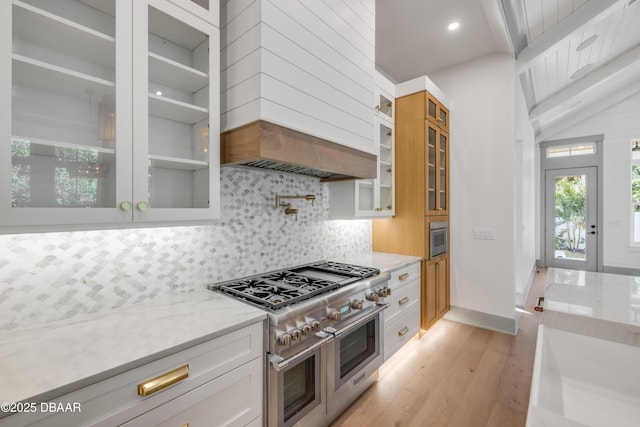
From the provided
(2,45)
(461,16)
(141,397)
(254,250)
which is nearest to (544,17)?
(461,16)

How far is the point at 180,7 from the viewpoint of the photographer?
1.37 metres

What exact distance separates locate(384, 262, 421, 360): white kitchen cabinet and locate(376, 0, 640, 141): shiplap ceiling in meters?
2.33

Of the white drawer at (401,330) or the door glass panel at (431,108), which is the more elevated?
the door glass panel at (431,108)

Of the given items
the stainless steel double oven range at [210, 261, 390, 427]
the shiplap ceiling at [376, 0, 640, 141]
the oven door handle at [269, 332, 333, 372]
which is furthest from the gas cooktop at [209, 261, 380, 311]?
the shiplap ceiling at [376, 0, 640, 141]

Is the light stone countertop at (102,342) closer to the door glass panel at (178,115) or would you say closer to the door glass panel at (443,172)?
the door glass panel at (178,115)

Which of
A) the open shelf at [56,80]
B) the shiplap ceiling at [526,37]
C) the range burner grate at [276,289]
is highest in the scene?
the shiplap ceiling at [526,37]

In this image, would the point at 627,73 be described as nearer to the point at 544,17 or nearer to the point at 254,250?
the point at 544,17

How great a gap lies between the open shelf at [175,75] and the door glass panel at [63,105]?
212 mm

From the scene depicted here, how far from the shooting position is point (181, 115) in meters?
1.53

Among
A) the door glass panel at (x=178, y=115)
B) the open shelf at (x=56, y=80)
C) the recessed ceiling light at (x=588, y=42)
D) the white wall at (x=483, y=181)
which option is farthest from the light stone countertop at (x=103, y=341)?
the recessed ceiling light at (x=588, y=42)

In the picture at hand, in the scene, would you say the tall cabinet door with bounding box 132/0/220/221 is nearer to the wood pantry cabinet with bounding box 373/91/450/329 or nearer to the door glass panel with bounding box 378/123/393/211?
the door glass panel with bounding box 378/123/393/211

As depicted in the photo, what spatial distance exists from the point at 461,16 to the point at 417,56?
699 mm

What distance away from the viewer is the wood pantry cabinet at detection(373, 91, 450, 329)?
9.72ft

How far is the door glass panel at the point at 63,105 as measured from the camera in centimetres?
103
